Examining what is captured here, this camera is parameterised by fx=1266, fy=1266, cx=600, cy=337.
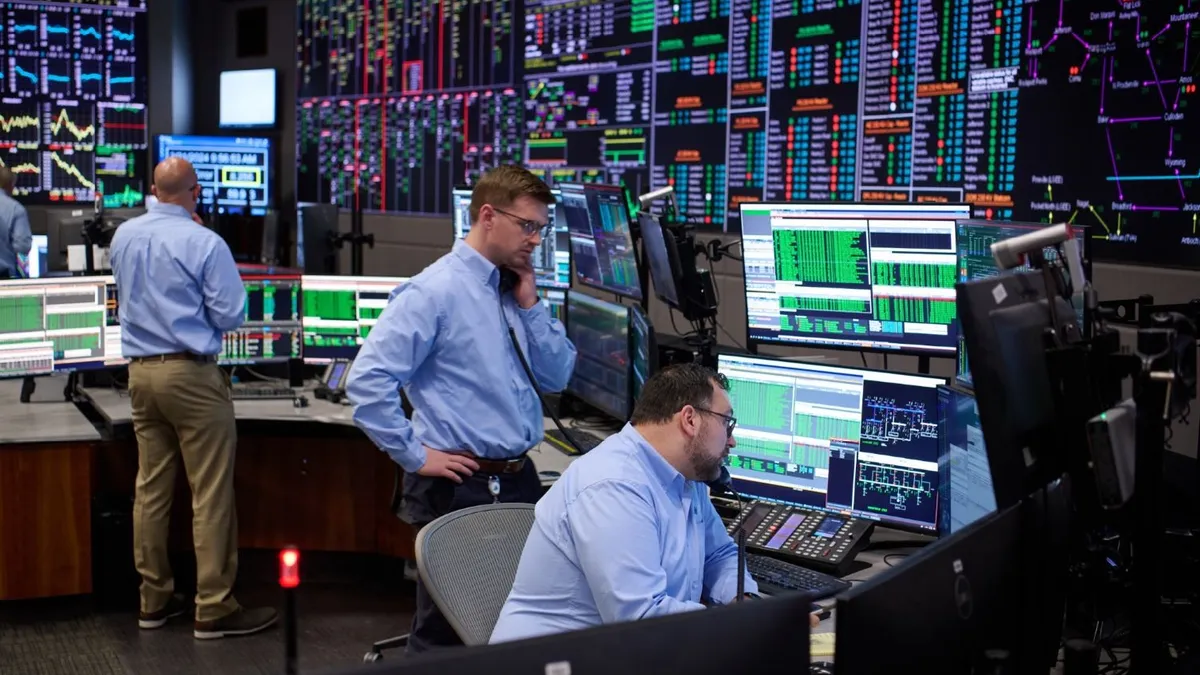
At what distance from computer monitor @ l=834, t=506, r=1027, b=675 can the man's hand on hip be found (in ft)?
6.18

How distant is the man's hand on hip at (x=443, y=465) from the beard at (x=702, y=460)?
1.07 meters

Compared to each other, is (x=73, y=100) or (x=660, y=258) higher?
(x=73, y=100)

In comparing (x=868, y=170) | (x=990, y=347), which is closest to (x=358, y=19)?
(x=868, y=170)

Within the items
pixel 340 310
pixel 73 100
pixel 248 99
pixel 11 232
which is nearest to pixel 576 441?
pixel 340 310

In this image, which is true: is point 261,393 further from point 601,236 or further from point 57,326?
point 601,236

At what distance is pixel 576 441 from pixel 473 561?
5.55ft

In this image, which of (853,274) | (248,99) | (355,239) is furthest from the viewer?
(248,99)

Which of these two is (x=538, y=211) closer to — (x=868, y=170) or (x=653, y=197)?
(x=653, y=197)

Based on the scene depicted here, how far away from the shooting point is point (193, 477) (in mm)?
4473

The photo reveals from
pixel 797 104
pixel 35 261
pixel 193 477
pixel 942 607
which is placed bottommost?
pixel 193 477

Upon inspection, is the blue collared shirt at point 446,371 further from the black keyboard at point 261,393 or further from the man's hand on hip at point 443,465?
the black keyboard at point 261,393

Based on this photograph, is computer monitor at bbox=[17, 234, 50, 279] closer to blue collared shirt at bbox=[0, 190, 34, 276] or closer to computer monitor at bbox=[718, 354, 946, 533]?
blue collared shirt at bbox=[0, 190, 34, 276]

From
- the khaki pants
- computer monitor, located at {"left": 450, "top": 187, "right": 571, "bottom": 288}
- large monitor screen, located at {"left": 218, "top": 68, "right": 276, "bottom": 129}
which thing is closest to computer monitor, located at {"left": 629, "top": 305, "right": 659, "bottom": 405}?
computer monitor, located at {"left": 450, "top": 187, "right": 571, "bottom": 288}

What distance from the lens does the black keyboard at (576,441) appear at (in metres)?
4.09
